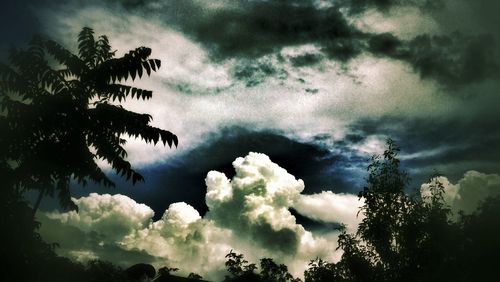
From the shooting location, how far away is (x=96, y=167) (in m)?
13.0

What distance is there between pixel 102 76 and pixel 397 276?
18.1 meters

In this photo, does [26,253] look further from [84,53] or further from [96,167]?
[84,53]

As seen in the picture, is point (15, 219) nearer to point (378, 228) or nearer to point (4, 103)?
point (4, 103)

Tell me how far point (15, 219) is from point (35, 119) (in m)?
3.56

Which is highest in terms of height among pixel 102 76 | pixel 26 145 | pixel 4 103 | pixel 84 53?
pixel 84 53

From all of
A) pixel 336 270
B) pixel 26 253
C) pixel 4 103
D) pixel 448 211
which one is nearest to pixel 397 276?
pixel 448 211

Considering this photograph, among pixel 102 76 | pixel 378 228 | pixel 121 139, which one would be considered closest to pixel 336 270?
pixel 378 228

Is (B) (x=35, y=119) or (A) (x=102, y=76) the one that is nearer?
(B) (x=35, y=119)

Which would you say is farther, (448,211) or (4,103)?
(448,211)

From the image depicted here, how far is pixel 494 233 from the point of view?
130ft

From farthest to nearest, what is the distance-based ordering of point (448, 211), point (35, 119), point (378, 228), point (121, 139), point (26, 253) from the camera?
point (448, 211)
point (378, 228)
point (121, 139)
point (26, 253)
point (35, 119)

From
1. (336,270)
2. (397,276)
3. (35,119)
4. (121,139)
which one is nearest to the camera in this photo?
(35,119)

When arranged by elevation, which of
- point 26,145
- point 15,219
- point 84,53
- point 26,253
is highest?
point 84,53

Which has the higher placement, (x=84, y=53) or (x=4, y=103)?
(x=84, y=53)
